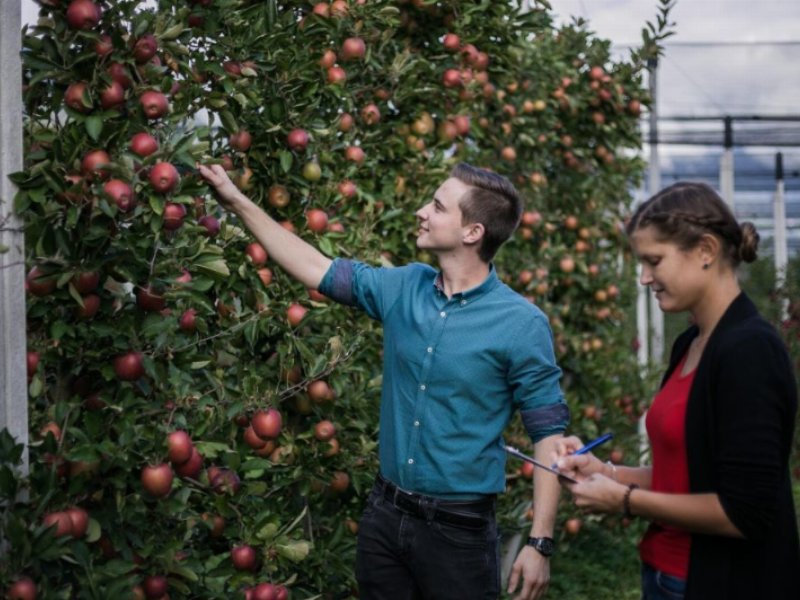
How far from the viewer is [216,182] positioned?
2.93 meters

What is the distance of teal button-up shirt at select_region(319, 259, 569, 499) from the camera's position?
3031 millimetres

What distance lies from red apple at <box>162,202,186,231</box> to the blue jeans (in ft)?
3.77

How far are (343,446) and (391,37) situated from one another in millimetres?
1463

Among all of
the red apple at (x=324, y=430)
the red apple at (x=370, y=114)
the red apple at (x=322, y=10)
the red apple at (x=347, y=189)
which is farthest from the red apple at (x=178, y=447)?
the red apple at (x=370, y=114)

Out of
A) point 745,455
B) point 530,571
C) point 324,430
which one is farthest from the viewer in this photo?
point 324,430

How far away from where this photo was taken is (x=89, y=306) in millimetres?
2525

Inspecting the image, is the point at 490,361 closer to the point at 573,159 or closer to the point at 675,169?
the point at 573,159

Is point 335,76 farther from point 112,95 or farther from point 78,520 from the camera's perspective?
point 78,520

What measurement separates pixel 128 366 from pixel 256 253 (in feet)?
2.85

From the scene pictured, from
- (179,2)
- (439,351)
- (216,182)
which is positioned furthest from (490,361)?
(179,2)

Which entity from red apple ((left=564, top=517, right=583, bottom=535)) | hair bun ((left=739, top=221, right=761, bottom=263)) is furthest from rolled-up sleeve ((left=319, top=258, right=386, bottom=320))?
red apple ((left=564, top=517, right=583, bottom=535))

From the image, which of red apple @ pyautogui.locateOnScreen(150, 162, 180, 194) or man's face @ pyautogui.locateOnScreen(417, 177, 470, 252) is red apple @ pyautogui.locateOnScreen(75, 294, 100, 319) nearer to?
red apple @ pyautogui.locateOnScreen(150, 162, 180, 194)

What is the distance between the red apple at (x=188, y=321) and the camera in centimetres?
296

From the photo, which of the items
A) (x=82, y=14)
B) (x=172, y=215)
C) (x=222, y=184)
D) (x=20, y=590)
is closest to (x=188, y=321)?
(x=222, y=184)
